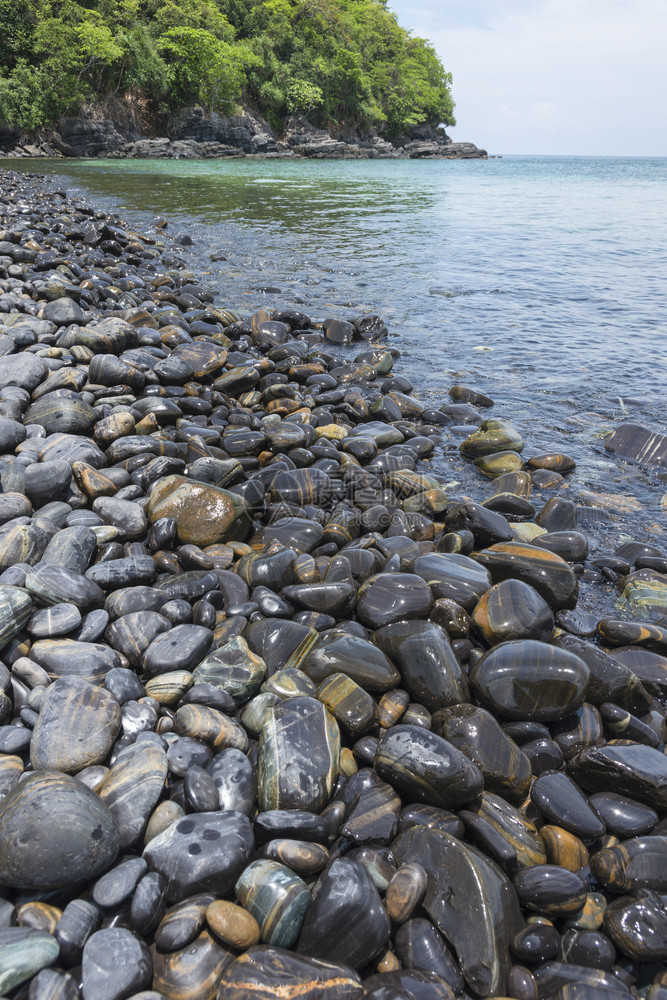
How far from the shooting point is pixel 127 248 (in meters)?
11.2

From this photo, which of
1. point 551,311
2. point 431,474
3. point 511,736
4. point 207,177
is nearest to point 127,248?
point 551,311

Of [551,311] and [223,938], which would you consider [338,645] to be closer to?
[223,938]

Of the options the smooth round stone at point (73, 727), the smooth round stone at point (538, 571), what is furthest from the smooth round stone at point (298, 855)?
the smooth round stone at point (538, 571)

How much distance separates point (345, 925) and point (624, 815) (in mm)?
1172

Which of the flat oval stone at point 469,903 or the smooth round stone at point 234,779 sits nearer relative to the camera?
the flat oval stone at point 469,903

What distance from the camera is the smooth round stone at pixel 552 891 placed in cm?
178

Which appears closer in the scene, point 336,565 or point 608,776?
point 608,776

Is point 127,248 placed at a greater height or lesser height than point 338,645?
greater

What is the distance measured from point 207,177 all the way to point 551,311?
1071 inches

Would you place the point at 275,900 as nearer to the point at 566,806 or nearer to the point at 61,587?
the point at 566,806

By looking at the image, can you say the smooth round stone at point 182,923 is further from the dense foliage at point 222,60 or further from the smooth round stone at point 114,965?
the dense foliage at point 222,60

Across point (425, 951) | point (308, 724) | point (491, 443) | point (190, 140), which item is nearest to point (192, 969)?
point (425, 951)

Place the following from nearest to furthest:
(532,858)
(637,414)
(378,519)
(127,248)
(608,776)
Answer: (532,858) → (608,776) → (378,519) → (637,414) → (127,248)

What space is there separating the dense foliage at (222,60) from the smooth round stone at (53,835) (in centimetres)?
5429
